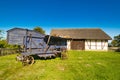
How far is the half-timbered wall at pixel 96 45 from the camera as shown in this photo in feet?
111

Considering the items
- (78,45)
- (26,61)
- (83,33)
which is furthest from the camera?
(83,33)

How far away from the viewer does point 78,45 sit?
35156 mm

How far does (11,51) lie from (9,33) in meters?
3.80

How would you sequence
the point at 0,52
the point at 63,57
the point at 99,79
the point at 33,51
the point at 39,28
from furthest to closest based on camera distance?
the point at 39,28 < the point at 0,52 < the point at 63,57 < the point at 33,51 < the point at 99,79

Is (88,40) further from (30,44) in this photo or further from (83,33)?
(30,44)

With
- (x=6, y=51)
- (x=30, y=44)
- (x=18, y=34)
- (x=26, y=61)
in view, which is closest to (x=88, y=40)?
(x=18, y=34)

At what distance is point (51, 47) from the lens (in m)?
18.0

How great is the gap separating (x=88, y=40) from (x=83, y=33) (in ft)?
9.26

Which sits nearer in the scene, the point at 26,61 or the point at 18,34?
the point at 26,61

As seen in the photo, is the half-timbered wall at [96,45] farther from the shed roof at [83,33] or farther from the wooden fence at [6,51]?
the wooden fence at [6,51]

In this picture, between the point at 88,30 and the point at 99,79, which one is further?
the point at 88,30


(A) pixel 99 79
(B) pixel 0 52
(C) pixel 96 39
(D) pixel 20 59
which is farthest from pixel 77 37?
(A) pixel 99 79

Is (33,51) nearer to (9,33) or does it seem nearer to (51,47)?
(51,47)

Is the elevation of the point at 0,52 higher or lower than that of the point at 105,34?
lower
